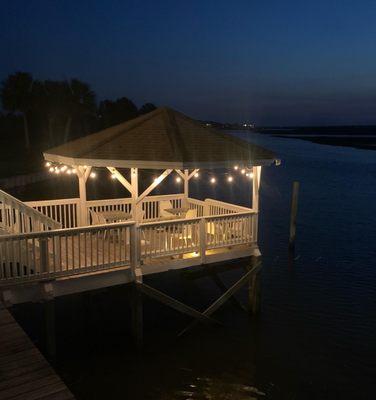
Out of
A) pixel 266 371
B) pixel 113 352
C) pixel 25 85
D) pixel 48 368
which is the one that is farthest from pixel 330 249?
pixel 25 85

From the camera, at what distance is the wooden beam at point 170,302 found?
9.92 meters

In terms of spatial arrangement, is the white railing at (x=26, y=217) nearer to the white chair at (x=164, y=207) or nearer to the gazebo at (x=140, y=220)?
the gazebo at (x=140, y=220)

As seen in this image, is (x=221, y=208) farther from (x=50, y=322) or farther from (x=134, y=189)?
(x=50, y=322)

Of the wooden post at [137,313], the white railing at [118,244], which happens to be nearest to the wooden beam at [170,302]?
the wooden post at [137,313]

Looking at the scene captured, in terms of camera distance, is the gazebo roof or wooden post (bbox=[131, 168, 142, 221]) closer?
the gazebo roof

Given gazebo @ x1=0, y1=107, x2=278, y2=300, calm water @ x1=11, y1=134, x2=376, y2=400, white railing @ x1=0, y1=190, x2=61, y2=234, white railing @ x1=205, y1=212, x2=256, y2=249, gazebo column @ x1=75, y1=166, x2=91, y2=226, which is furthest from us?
gazebo column @ x1=75, y1=166, x2=91, y2=226

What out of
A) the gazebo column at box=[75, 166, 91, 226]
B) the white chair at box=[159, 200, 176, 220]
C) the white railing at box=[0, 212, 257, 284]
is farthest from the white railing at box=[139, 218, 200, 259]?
the gazebo column at box=[75, 166, 91, 226]

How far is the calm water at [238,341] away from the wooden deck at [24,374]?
13.3ft

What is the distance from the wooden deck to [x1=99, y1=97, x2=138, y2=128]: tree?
77.1 meters

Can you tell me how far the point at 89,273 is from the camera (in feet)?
30.4

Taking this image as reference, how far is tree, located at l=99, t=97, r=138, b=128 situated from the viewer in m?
81.5

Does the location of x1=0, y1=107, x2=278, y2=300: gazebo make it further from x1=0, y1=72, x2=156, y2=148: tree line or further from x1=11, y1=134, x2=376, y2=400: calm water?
x1=0, y1=72, x2=156, y2=148: tree line

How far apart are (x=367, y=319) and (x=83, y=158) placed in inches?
382

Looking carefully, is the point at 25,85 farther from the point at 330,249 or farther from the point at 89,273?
the point at 89,273
